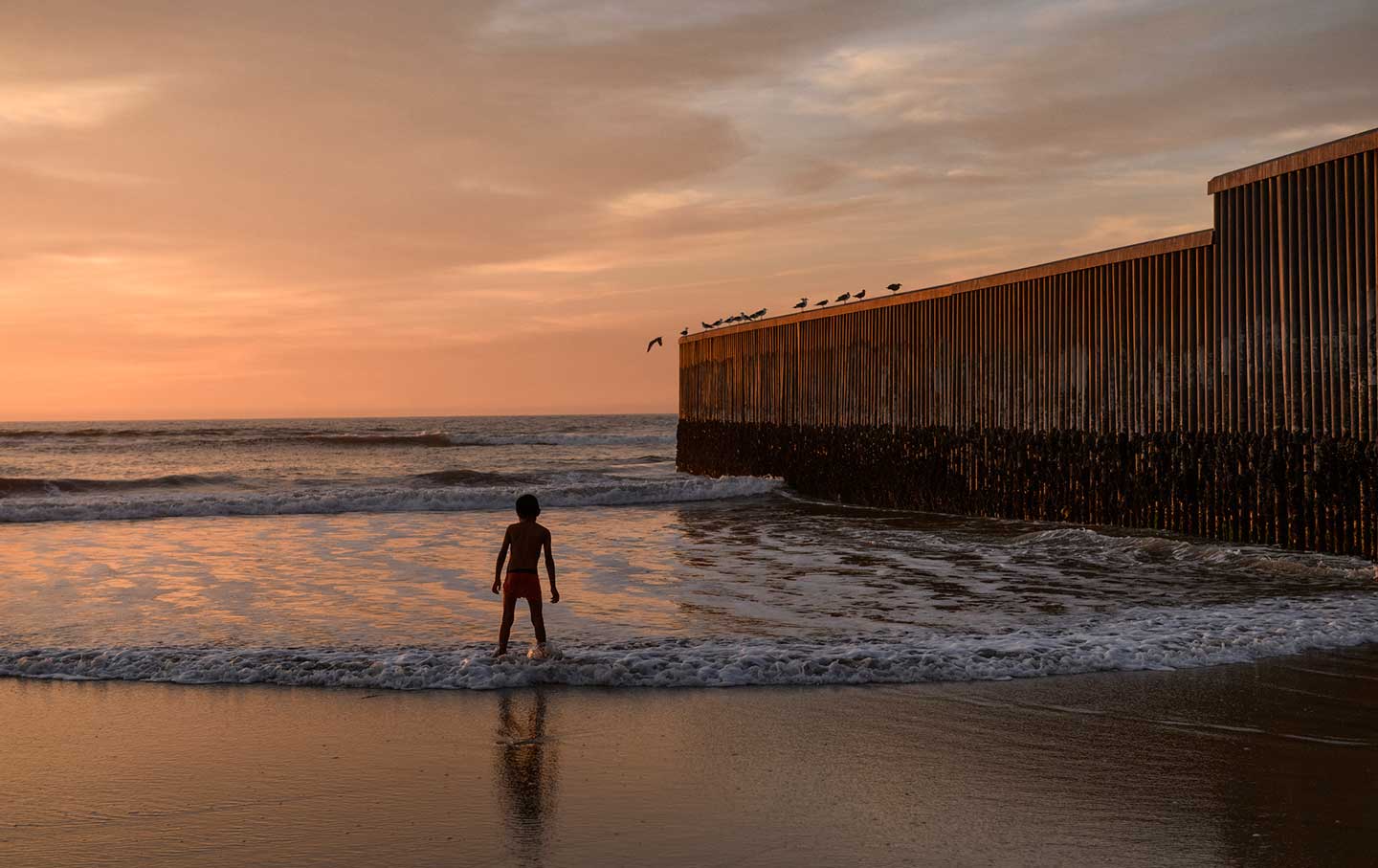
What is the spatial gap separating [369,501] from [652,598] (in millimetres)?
→ 14826

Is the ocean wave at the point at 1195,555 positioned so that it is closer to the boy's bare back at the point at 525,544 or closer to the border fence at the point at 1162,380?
the border fence at the point at 1162,380

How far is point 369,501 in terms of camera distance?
24828 mm

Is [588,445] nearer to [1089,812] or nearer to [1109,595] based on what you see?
[1109,595]

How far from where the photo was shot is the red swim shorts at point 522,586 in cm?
843

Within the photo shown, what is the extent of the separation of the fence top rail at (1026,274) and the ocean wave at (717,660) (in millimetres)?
7564

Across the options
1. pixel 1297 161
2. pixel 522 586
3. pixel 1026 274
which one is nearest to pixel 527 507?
pixel 522 586

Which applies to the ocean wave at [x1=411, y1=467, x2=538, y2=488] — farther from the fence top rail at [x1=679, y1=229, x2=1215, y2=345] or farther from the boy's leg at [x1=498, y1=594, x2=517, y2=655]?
the boy's leg at [x1=498, y1=594, x2=517, y2=655]

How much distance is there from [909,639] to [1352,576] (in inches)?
234

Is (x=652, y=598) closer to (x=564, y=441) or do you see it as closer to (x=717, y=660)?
(x=717, y=660)

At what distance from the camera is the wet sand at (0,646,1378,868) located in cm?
464

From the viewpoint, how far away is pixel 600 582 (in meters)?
12.7

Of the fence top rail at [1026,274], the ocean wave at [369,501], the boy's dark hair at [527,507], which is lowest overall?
the ocean wave at [369,501]

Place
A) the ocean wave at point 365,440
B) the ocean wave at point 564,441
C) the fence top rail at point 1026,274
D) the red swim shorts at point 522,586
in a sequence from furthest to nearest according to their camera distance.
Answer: the ocean wave at point 564,441, the ocean wave at point 365,440, the fence top rail at point 1026,274, the red swim shorts at point 522,586

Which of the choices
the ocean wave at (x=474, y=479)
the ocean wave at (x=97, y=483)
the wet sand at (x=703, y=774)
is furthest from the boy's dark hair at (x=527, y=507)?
the ocean wave at (x=97, y=483)
